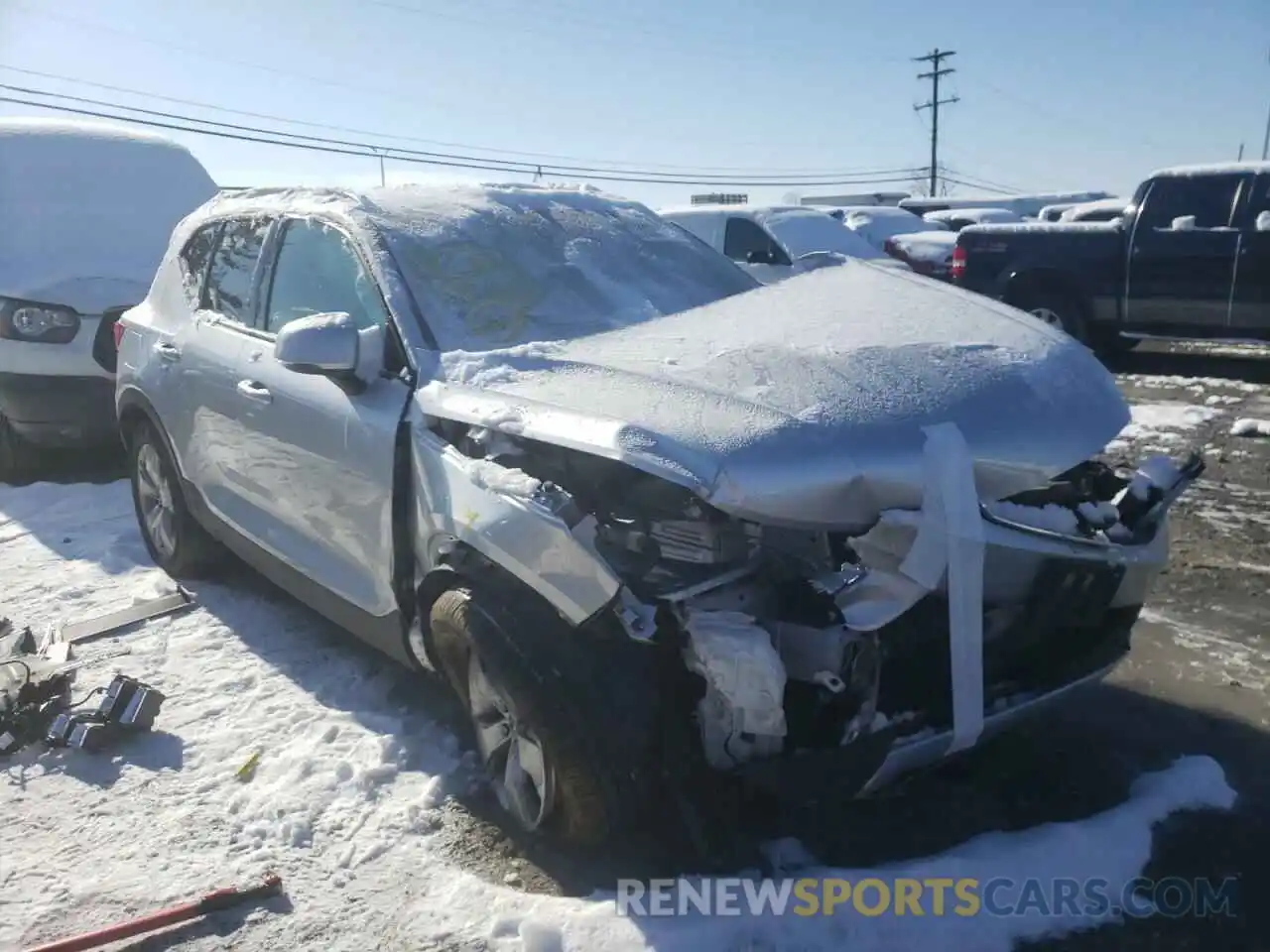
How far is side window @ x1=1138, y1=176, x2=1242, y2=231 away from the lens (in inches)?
389

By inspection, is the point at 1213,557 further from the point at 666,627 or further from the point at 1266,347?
the point at 1266,347

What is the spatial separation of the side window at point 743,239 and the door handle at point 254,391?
821cm

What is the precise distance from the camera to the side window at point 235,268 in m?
4.41

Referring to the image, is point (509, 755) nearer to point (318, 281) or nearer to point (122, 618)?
point (318, 281)

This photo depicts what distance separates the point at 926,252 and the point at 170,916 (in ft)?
45.5

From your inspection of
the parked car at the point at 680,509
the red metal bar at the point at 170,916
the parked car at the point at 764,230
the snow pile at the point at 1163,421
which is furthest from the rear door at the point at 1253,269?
the red metal bar at the point at 170,916

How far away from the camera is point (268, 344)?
13.6 ft

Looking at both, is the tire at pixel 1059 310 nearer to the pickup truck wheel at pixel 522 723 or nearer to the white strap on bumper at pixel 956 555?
the white strap on bumper at pixel 956 555

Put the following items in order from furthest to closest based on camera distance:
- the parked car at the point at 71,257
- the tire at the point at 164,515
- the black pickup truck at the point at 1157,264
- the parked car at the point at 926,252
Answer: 1. the parked car at the point at 926,252
2. the black pickup truck at the point at 1157,264
3. the parked car at the point at 71,257
4. the tire at the point at 164,515

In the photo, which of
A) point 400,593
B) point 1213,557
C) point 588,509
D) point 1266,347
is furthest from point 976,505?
point 1266,347

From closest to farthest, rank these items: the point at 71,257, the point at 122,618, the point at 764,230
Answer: the point at 122,618
the point at 71,257
the point at 764,230

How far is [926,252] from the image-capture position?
14906 mm

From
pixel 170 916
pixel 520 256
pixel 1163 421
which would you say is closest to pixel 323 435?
pixel 520 256

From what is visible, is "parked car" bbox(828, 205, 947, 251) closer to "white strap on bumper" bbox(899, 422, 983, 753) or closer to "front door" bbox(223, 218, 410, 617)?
"front door" bbox(223, 218, 410, 617)
